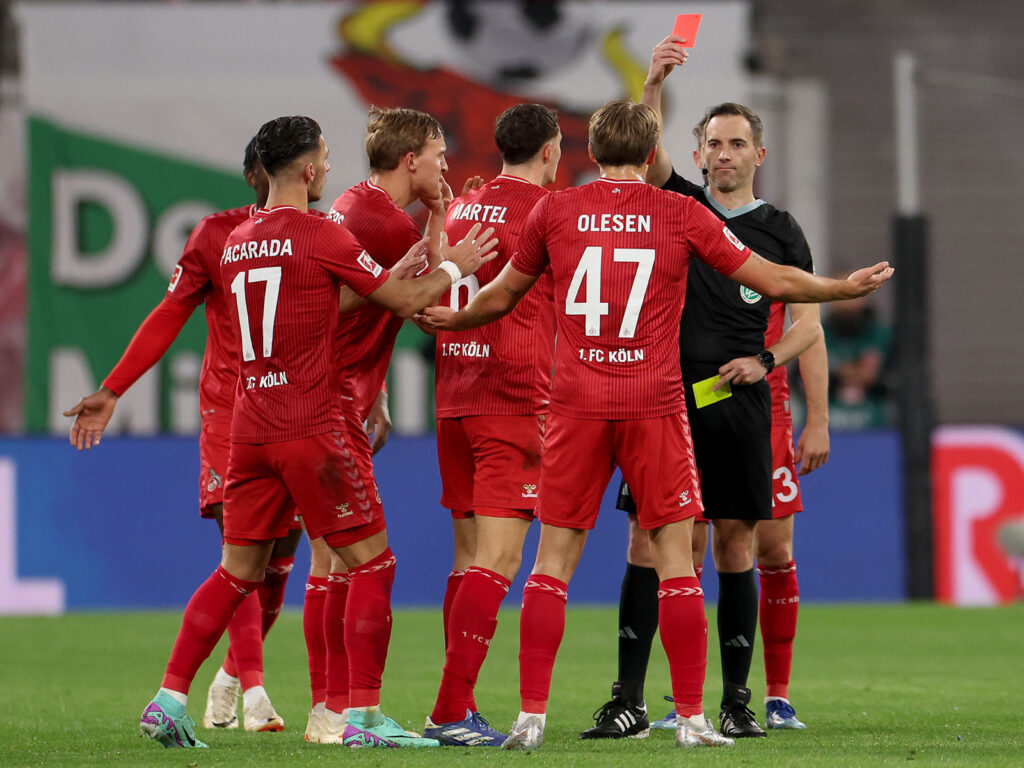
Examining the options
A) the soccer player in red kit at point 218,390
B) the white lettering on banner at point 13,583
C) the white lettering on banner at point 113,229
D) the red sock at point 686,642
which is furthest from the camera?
the white lettering on banner at point 113,229

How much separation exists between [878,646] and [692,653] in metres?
4.57

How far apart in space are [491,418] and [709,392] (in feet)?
2.65

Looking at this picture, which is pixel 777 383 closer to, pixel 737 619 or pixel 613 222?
pixel 737 619

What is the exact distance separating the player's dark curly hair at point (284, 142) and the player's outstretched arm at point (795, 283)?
1.47m

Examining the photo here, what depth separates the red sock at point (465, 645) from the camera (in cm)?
557

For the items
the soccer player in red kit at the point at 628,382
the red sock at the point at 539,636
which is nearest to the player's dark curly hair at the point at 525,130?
the soccer player in red kit at the point at 628,382

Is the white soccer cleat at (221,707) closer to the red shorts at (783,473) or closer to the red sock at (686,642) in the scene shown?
the red sock at (686,642)

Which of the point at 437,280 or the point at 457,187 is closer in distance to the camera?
the point at 437,280

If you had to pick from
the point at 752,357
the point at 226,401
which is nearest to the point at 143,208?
the point at 226,401

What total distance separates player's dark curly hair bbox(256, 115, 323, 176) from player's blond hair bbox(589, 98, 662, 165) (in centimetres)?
93

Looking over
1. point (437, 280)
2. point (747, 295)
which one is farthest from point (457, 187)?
point (437, 280)

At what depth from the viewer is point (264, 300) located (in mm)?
5414

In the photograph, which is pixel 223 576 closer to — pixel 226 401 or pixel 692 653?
pixel 226 401

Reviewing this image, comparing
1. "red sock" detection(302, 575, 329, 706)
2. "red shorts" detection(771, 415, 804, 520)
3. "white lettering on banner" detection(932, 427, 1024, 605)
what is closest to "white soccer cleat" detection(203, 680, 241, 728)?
"red sock" detection(302, 575, 329, 706)
